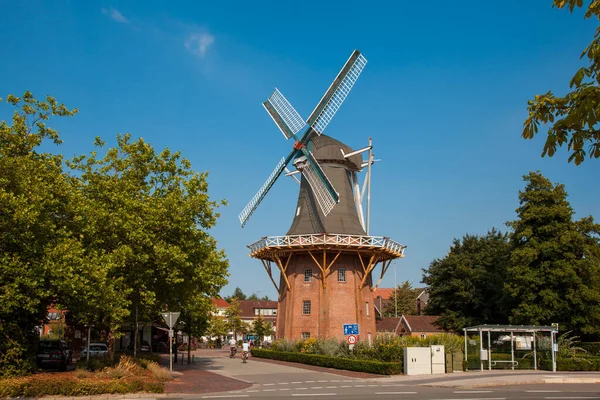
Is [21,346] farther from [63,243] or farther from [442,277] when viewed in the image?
[442,277]

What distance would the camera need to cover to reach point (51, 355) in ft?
92.8

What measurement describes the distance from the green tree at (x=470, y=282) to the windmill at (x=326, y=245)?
49.6 feet

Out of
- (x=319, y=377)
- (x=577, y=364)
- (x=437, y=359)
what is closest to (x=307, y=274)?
(x=437, y=359)

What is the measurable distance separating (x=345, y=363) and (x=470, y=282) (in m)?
29.7

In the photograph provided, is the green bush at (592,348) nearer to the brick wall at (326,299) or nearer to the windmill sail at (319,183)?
the brick wall at (326,299)

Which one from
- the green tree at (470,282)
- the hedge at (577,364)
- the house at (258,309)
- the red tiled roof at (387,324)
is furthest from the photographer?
the house at (258,309)

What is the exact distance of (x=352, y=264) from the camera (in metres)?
44.3

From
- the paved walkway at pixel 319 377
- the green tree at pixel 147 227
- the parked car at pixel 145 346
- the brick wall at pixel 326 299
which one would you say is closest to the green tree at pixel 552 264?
the brick wall at pixel 326 299

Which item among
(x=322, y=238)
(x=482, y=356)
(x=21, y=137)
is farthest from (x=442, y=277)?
(x=21, y=137)

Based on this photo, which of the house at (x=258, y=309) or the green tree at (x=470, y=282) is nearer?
the green tree at (x=470, y=282)

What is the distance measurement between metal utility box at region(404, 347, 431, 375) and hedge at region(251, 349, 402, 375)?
51cm

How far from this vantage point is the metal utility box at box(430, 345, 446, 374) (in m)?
30.2

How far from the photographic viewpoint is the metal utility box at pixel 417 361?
96.6 ft

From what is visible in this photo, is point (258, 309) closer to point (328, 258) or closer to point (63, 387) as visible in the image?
point (328, 258)
